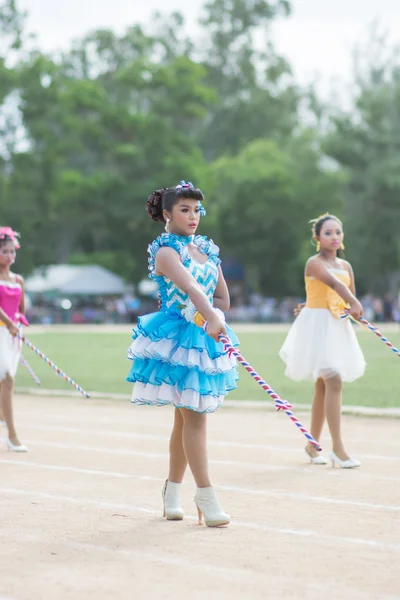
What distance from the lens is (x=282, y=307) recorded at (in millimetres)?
63219

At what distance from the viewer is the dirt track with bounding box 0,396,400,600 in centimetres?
535

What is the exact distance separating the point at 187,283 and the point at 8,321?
443 centimetres

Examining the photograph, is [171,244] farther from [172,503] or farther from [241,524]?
[241,524]

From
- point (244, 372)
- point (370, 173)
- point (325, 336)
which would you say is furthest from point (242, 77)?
point (325, 336)

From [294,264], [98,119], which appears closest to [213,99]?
[98,119]

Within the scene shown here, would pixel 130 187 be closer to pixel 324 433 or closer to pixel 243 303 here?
pixel 243 303

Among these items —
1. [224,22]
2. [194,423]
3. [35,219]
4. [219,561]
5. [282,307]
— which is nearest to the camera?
[219,561]

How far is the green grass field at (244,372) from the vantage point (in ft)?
56.8

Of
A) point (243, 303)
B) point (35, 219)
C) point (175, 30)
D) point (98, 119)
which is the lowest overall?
point (243, 303)

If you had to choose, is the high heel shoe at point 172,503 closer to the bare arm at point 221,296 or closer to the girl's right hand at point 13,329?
the bare arm at point 221,296

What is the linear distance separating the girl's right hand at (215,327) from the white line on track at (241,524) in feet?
3.90

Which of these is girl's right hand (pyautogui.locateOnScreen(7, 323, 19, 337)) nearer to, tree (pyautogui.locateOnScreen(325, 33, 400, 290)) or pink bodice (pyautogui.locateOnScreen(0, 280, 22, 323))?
pink bodice (pyautogui.locateOnScreen(0, 280, 22, 323))

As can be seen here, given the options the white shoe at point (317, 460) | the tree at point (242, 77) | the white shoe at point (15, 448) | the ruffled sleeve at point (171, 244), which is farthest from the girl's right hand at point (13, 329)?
the tree at point (242, 77)

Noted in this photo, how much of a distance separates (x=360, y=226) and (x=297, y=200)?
4.67m
